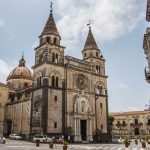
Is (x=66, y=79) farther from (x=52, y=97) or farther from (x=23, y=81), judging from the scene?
(x=23, y=81)

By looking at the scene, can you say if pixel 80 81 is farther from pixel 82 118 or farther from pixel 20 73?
pixel 20 73

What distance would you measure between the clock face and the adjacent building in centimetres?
3683

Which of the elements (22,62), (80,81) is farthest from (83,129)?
(22,62)

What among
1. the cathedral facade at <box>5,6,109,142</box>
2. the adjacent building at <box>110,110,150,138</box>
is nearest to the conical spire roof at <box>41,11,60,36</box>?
the cathedral facade at <box>5,6,109,142</box>

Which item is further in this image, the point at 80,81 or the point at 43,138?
the point at 80,81

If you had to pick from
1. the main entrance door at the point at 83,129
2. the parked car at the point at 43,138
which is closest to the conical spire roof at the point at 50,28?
the main entrance door at the point at 83,129

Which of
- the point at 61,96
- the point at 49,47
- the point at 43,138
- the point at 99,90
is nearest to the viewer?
the point at 43,138

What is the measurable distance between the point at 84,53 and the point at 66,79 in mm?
10335

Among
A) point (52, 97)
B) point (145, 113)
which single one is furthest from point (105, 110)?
point (145, 113)

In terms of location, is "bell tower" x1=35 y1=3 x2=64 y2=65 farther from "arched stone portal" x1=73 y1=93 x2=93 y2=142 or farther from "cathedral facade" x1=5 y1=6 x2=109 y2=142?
"arched stone portal" x1=73 y1=93 x2=93 y2=142

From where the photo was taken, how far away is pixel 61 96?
43.2 m

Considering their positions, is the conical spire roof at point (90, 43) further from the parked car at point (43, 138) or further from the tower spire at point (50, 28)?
the parked car at point (43, 138)

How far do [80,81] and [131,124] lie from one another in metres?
42.8

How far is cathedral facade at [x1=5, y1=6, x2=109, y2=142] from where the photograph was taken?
136 ft
